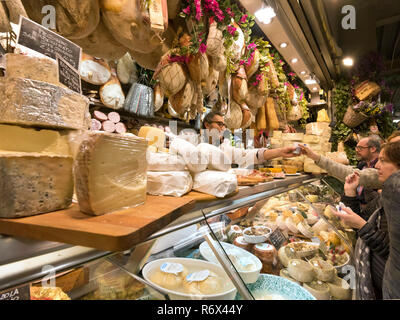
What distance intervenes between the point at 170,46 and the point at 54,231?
1.76 m

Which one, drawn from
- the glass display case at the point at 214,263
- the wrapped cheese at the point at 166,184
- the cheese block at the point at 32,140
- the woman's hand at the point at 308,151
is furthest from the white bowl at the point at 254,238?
the woman's hand at the point at 308,151

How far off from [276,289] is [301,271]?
28 centimetres

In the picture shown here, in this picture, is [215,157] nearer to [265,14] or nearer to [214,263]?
[214,263]

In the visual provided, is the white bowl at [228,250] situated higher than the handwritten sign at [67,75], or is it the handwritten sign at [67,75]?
the handwritten sign at [67,75]

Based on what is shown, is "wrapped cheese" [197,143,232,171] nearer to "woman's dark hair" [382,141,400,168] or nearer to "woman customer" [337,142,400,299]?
"woman customer" [337,142,400,299]

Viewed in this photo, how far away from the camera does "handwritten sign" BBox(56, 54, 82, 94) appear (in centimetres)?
89

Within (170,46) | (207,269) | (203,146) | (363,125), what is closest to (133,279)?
(207,269)

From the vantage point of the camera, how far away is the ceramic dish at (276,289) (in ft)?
4.01

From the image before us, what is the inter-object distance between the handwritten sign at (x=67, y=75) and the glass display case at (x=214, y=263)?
65 centimetres

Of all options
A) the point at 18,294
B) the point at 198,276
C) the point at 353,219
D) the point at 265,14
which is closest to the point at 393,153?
the point at 353,219

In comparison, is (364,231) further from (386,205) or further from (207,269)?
(207,269)

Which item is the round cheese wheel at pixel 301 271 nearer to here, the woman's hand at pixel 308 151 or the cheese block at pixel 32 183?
the cheese block at pixel 32 183

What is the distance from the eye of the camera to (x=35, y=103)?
0.72 m

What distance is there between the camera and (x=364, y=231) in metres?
1.87
